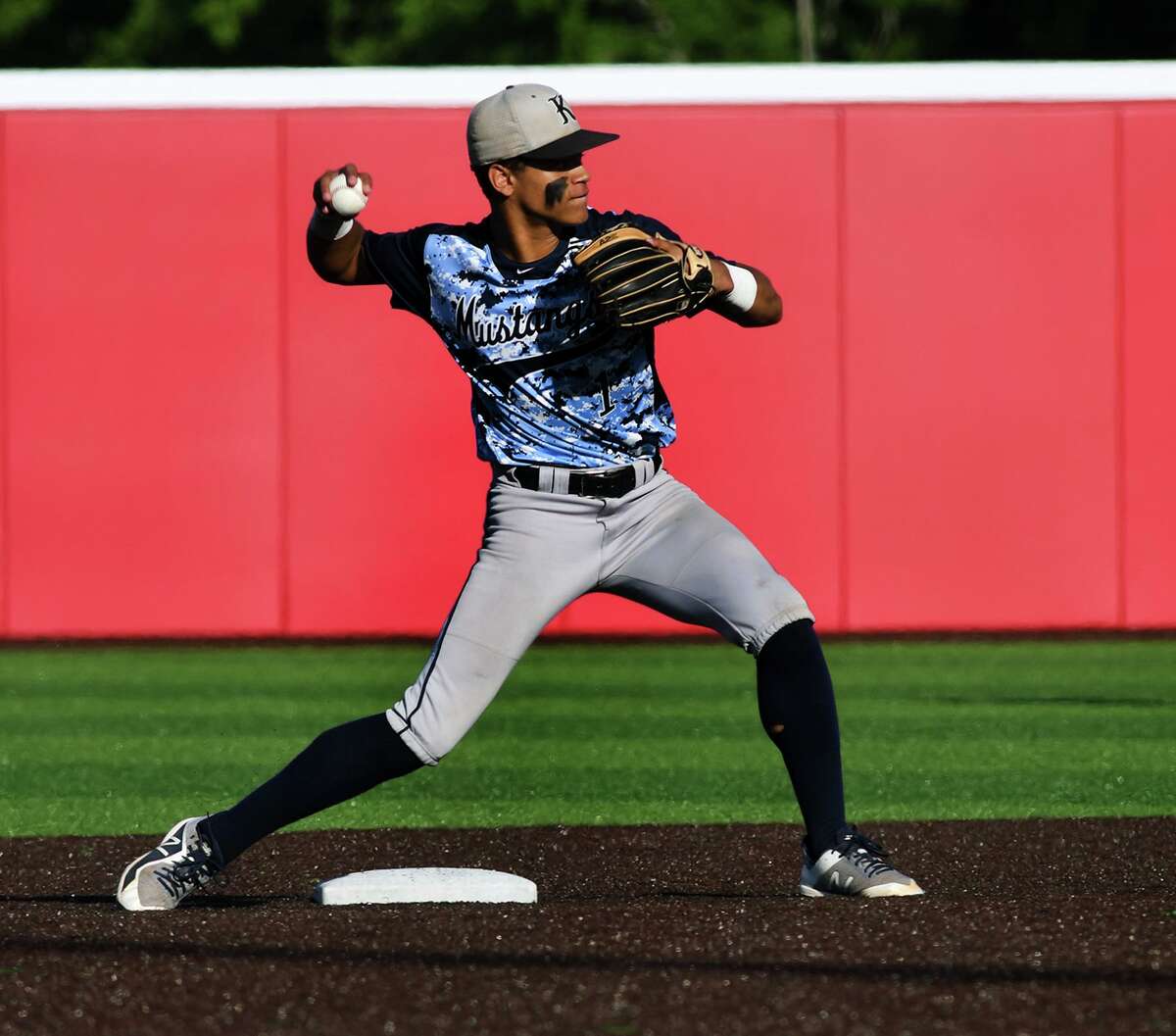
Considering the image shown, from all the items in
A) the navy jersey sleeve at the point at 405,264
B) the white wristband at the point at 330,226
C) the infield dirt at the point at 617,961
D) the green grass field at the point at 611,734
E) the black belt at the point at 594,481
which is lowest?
the green grass field at the point at 611,734

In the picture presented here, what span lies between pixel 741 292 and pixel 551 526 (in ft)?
2.40

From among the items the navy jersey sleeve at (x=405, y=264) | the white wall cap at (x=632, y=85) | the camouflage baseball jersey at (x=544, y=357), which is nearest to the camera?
the camouflage baseball jersey at (x=544, y=357)

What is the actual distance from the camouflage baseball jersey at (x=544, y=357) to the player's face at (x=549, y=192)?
0.08 metres

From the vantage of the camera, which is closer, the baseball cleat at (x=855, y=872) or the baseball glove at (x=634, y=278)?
the baseball glove at (x=634, y=278)

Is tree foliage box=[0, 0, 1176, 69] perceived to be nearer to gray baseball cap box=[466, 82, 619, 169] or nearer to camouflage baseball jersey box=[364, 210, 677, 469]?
gray baseball cap box=[466, 82, 619, 169]

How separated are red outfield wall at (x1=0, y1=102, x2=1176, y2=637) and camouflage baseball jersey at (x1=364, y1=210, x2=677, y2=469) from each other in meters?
9.58

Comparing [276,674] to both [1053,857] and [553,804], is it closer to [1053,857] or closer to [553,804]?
[553,804]

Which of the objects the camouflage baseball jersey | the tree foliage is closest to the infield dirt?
the camouflage baseball jersey

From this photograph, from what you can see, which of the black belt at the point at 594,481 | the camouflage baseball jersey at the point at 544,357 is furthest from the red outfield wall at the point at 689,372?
the black belt at the point at 594,481

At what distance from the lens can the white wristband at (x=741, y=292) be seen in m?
5.41

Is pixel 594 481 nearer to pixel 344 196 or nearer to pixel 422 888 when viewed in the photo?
pixel 344 196

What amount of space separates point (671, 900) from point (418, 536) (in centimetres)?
978

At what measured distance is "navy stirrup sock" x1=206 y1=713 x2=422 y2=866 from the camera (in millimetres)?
5289

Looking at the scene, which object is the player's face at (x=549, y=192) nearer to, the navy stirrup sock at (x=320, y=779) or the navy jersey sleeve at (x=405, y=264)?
the navy jersey sleeve at (x=405, y=264)
